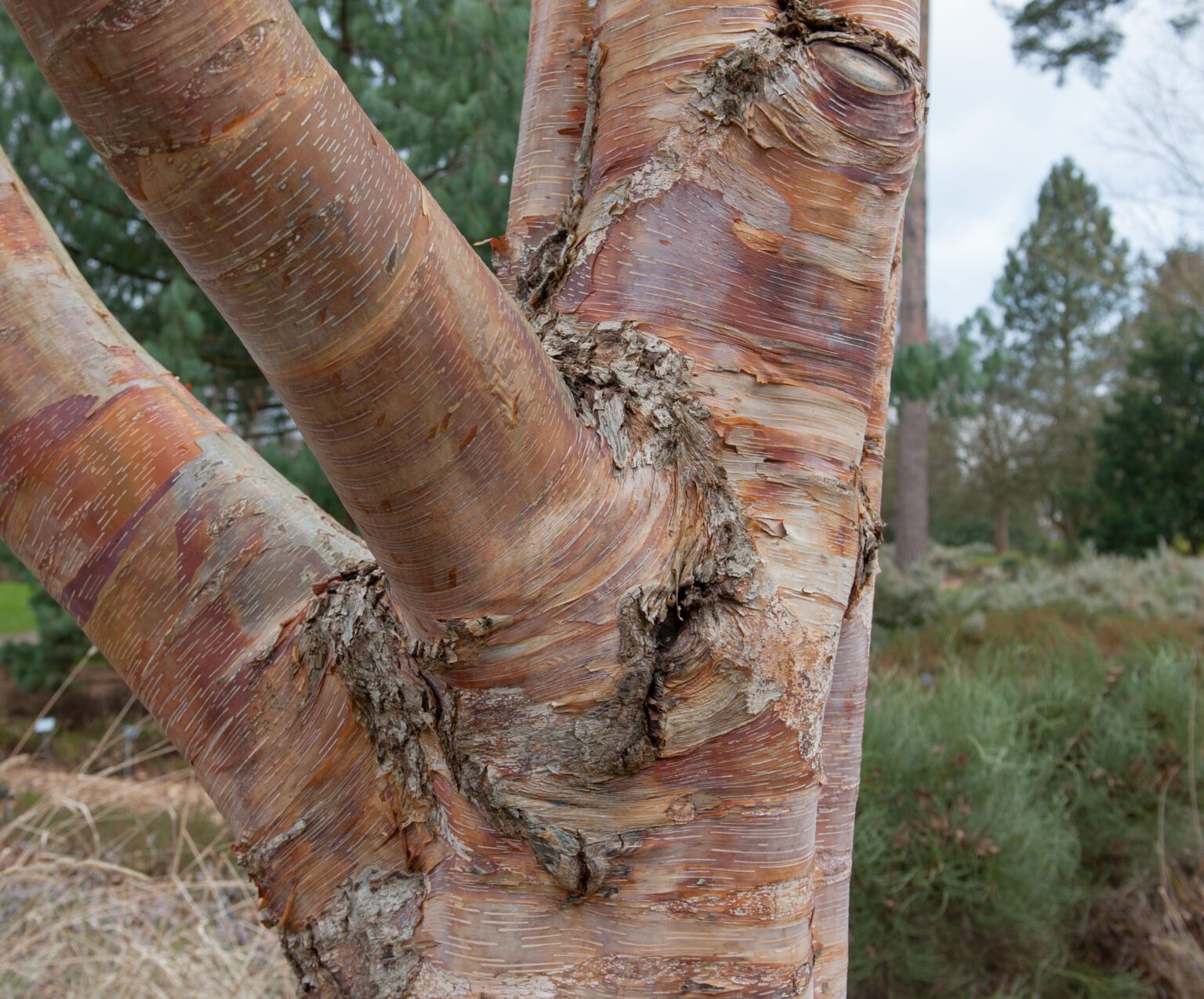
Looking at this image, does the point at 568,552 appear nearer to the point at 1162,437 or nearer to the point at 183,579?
the point at 183,579

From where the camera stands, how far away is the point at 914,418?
1156cm

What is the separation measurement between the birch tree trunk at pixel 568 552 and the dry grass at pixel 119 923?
1.73m

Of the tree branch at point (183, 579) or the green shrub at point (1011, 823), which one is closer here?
the tree branch at point (183, 579)

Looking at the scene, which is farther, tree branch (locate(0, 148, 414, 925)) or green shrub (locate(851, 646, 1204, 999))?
green shrub (locate(851, 646, 1204, 999))

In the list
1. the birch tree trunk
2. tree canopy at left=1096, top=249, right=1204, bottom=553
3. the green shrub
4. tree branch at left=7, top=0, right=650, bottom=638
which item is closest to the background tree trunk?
the green shrub

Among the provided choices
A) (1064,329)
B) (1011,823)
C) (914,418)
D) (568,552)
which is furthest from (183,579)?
(1064,329)

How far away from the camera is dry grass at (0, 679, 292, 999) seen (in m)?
2.78

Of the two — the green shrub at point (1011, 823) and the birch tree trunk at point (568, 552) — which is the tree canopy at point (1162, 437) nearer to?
the green shrub at point (1011, 823)

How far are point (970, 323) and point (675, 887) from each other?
5801 mm

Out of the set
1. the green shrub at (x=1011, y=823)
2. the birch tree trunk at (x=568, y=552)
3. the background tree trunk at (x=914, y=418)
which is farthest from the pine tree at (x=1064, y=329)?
the birch tree trunk at (x=568, y=552)

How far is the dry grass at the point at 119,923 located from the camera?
9.12ft

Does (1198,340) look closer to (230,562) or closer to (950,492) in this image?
(950,492)

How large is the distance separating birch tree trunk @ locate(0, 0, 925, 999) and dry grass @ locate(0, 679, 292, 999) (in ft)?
5.68

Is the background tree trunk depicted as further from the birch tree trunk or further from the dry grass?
the birch tree trunk
